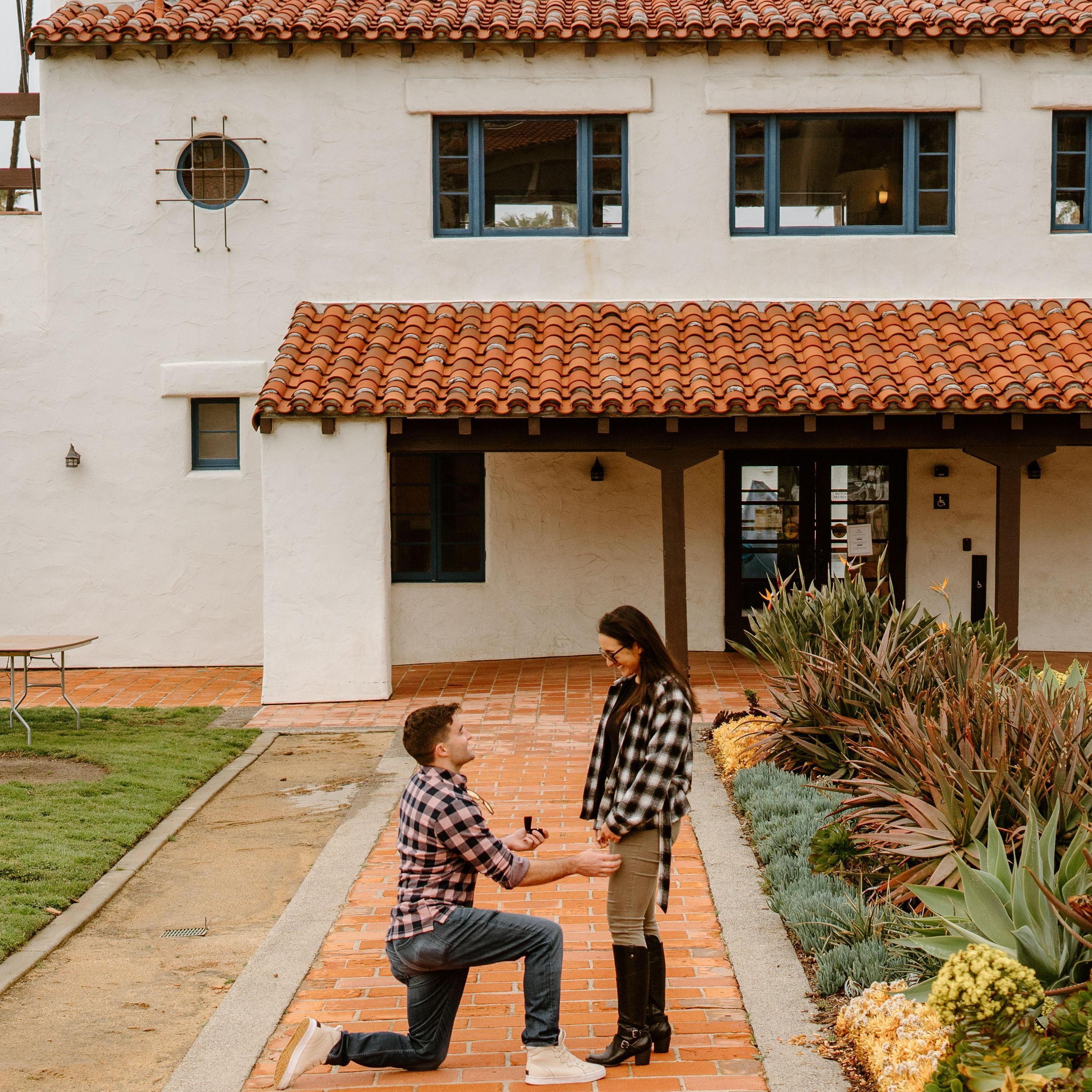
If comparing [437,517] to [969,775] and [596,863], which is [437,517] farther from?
[596,863]

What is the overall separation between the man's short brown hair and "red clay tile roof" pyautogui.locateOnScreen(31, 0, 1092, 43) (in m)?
10.5

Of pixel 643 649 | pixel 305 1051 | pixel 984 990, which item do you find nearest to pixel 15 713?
pixel 305 1051

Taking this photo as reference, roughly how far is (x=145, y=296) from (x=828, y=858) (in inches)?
414

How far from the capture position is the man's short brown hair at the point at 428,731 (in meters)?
4.61

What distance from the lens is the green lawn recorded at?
6961mm

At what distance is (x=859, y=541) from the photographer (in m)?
14.4

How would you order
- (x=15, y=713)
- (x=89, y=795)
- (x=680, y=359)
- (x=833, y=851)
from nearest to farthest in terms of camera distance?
(x=833, y=851) → (x=89, y=795) → (x=15, y=713) → (x=680, y=359)

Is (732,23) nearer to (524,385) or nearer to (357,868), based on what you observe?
(524,385)

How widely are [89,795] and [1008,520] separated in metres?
8.65

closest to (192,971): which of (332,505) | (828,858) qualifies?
(828,858)

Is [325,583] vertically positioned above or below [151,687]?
above

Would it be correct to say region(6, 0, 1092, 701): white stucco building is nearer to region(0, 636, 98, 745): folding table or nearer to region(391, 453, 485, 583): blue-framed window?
region(391, 453, 485, 583): blue-framed window

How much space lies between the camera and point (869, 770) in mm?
7102

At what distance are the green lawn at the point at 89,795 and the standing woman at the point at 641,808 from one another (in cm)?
320
